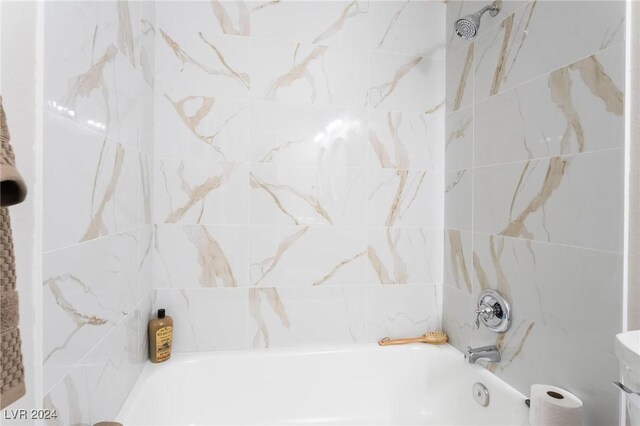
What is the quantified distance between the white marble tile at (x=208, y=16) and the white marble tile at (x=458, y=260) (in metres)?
1.27

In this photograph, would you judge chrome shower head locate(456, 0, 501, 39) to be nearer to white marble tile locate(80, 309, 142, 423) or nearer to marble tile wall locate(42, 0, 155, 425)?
marble tile wall locate(42, 0, 155, 425)

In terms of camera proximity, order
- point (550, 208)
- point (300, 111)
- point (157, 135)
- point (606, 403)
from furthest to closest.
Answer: point (300, 111) < point (157, 135) < point (550, 208) < point (606, 403)

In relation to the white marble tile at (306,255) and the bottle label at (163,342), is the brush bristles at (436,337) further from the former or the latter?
the bottle label at (163,342)

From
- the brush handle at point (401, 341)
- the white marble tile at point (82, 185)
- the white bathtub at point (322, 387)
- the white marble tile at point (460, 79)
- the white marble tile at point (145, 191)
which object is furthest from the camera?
the brush handle at point (401, 341)

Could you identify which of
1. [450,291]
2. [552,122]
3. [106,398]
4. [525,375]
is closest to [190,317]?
[106,398]

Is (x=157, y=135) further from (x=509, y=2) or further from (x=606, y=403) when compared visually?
(x=606, y=403)

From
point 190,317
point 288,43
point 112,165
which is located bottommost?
point 190,317

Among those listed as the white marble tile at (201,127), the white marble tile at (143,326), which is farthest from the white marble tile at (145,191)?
the white marble tile at (143,326)

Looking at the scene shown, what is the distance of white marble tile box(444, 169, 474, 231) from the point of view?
4.76 feet

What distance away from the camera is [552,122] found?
41.8 inches

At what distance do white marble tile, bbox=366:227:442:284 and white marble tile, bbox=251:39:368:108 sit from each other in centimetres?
63

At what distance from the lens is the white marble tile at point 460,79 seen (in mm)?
1445

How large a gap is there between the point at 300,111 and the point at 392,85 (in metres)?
0.45

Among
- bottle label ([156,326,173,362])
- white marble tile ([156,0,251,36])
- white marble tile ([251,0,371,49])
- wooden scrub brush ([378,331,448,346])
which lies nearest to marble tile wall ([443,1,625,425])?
wooden scrub brush ([378,331,448,346])
